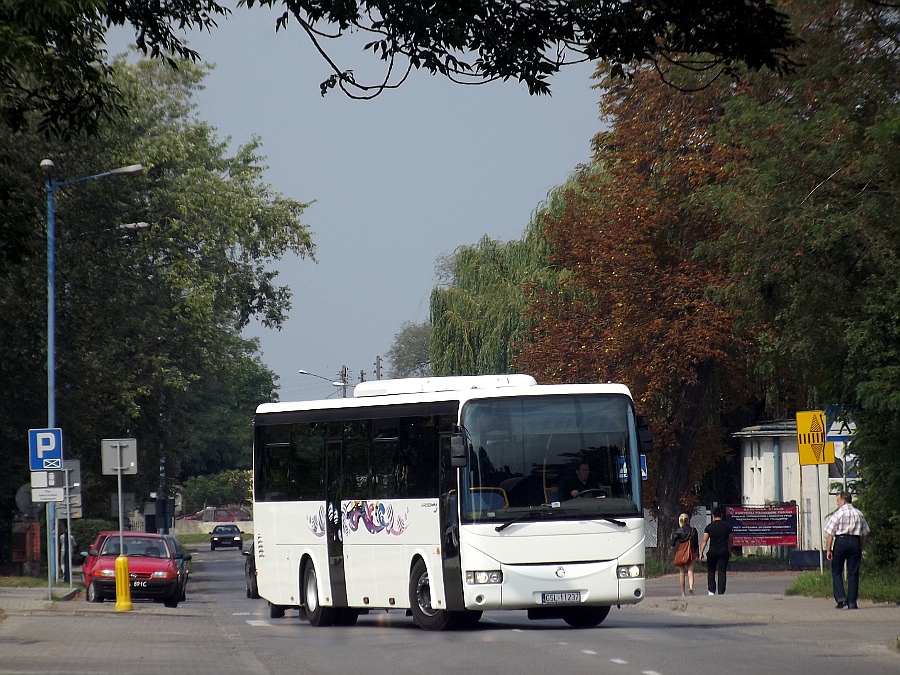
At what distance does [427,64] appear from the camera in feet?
41.8

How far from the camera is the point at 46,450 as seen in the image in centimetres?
3014

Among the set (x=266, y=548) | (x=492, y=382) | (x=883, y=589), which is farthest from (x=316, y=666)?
(x=883, y=589)

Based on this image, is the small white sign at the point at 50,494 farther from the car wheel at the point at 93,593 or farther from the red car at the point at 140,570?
the car wheel at the point at 93,593

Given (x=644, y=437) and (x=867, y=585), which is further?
(x=867, y=585)

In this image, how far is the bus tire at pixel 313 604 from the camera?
22.6m

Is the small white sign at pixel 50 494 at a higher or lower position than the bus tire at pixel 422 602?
higher

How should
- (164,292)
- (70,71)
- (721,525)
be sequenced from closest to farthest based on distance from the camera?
(70,71) < (721,525) < (164,292)

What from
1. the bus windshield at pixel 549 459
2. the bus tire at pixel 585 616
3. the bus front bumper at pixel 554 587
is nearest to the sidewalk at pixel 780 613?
the bus tire at pixel 585 616

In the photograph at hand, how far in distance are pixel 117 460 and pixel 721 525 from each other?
11355 millimetres

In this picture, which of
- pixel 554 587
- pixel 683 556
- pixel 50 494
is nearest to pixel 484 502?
pixel 554 587

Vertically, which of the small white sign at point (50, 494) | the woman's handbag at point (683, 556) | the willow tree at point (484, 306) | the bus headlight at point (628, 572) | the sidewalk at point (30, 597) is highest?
the willow tree at point (484, 306)

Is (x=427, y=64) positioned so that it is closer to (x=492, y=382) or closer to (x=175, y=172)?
(x=492, y=382)

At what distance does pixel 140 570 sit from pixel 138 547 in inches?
43.7

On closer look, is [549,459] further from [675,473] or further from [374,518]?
[675,473]
